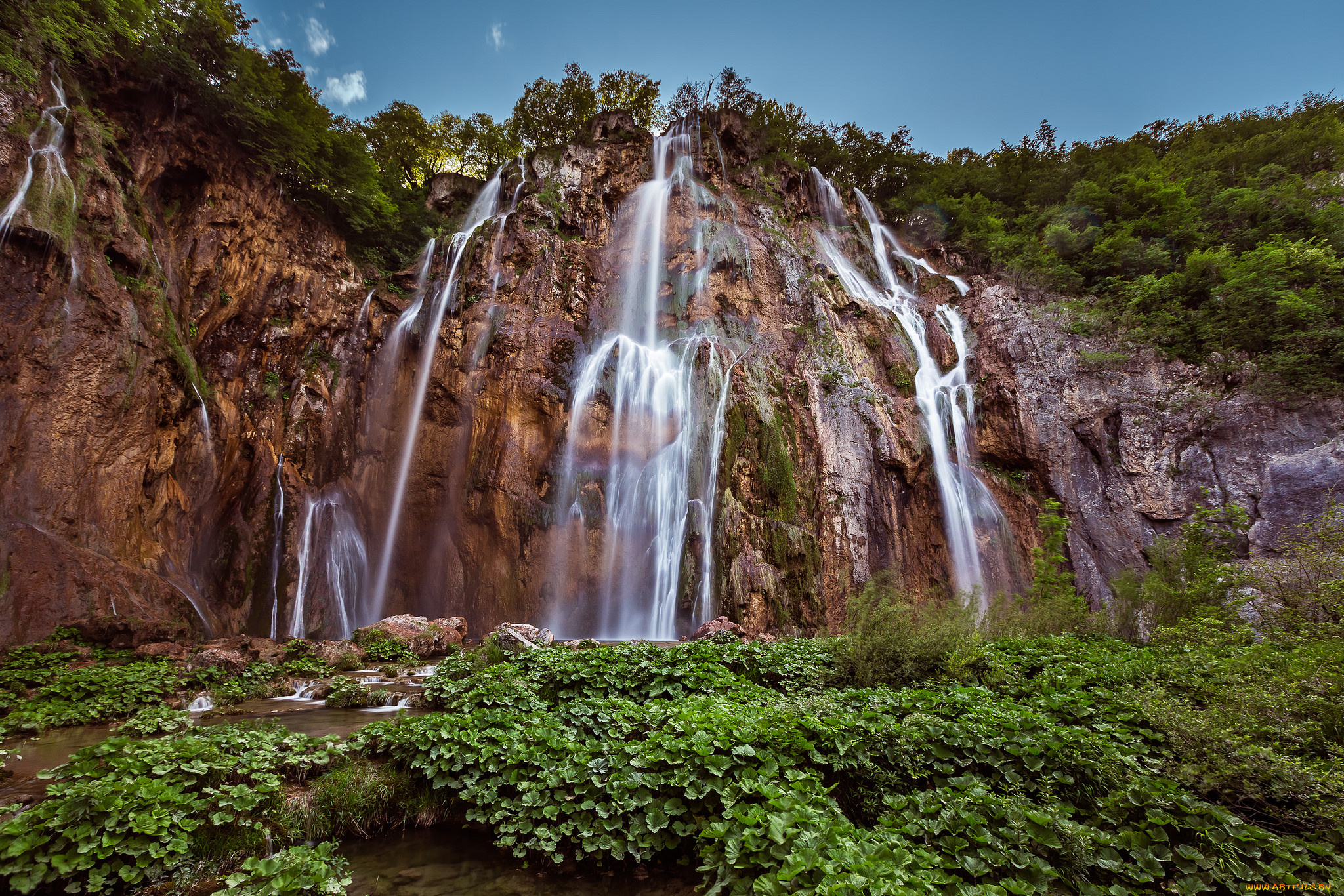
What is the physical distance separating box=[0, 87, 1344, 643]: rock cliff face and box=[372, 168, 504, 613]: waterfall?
0.93 feet

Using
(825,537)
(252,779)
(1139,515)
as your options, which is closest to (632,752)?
(252,779)

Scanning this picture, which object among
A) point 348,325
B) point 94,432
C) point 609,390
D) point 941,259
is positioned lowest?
point 94,432

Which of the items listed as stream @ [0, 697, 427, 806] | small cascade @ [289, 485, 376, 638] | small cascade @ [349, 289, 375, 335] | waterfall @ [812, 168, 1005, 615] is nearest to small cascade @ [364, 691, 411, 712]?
stream @ [0, 697, 427, 806]

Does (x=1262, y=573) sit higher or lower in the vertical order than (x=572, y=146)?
lower

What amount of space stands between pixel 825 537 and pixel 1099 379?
425 inches

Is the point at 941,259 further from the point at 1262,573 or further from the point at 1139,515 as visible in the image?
the point at 1262,573

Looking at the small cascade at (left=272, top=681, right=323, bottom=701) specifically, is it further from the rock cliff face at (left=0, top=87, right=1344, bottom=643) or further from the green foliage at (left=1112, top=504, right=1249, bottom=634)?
the green foliage at (left=1112, top=504, right=1249, bottom=634)

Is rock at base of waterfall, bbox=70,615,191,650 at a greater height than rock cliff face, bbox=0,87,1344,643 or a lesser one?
lesser

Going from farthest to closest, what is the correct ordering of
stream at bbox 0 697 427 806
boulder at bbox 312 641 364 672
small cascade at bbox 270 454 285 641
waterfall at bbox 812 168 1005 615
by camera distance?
waterfall at bbox 812 168 1005 615 → small cascade at bbox 270 454 285 641 → boulder at bbox 312 641 364 672 → stream at bbox 0 697 427 806

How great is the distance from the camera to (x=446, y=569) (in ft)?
52.9

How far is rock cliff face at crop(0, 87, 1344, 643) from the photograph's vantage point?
36.4ft

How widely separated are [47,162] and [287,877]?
16.3 metres

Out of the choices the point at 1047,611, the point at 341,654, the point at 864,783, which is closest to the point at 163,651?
the point at 341,654

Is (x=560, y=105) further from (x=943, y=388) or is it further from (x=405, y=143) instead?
(x=943, y=388)
